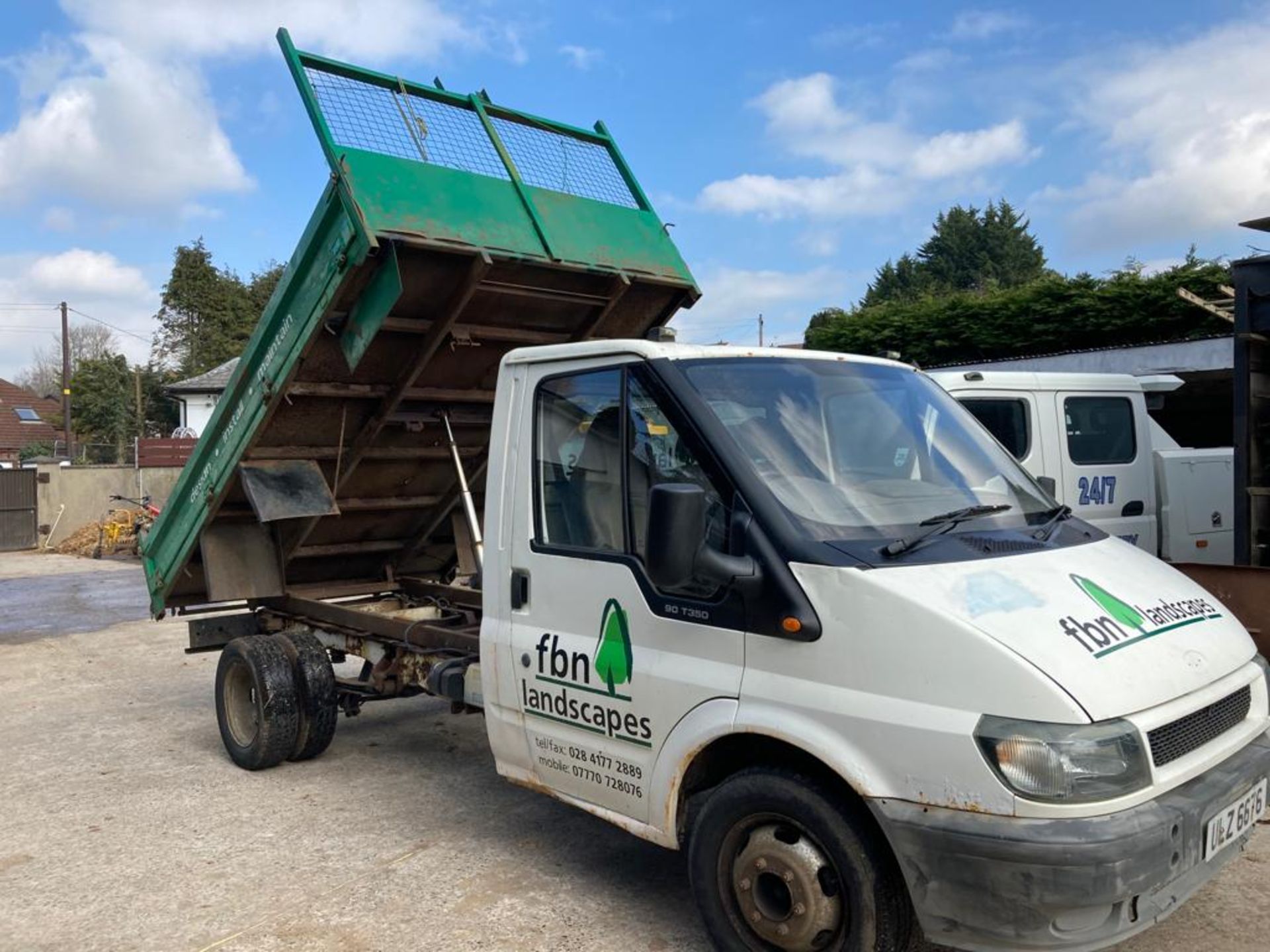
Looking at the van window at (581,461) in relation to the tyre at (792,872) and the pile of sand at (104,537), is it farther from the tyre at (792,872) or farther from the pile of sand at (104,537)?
the pile of sand at (104,537)

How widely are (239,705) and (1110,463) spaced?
641 cm

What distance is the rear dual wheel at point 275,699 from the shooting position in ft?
19.9

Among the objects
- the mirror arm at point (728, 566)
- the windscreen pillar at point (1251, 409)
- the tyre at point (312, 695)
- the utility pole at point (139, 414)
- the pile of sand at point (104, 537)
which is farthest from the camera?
the utility pole at point (139, 414)

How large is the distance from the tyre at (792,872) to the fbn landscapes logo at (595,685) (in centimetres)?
46

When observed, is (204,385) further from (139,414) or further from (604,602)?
(604,602)

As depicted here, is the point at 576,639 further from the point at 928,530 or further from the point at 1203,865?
the point at 1203,865

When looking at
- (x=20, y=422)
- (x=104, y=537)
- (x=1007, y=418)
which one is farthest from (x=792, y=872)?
(x=20, y=422)

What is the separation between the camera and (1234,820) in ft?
10.2

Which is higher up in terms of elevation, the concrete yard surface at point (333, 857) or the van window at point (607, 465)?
the van window at point (607, 465)

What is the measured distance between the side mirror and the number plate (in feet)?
4.98

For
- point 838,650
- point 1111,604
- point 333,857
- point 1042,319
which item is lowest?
point 333,857

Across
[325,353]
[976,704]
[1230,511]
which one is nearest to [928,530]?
[976,704]

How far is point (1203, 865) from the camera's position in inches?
118

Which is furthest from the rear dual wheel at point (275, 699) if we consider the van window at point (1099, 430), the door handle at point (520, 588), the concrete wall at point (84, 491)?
the concrete wall at point (84, 491)
